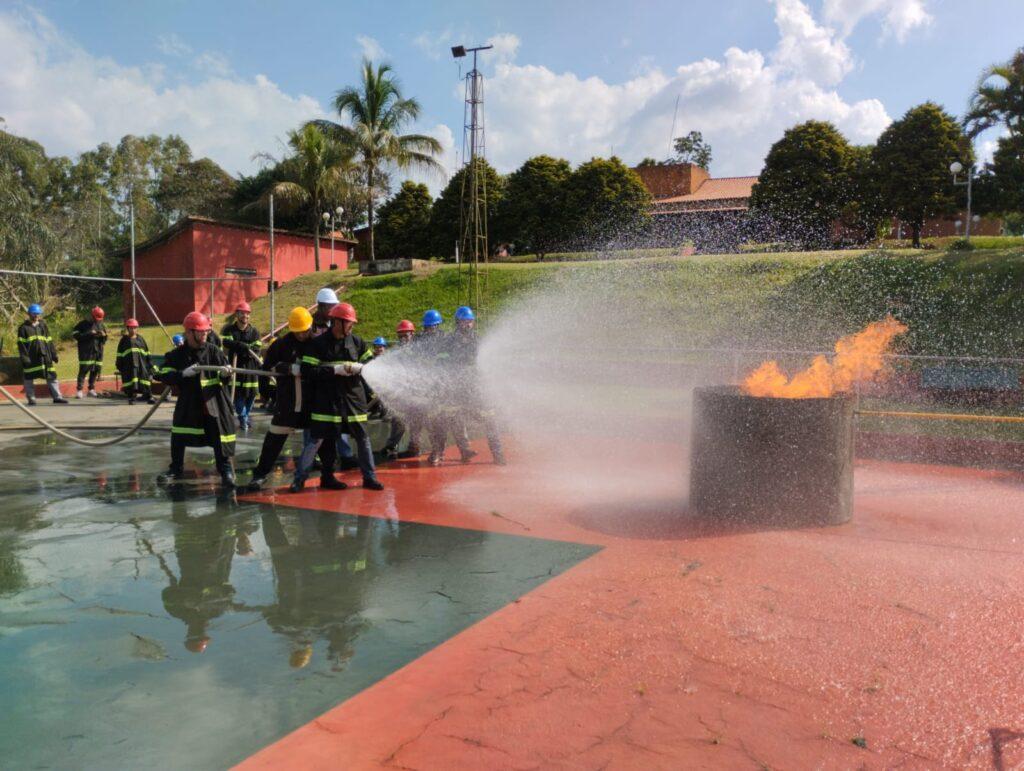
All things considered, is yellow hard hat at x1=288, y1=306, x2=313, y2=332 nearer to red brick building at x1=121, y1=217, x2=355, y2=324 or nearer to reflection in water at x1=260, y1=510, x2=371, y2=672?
reflection in water at x1=260, y1=510, x2=371, y2=672

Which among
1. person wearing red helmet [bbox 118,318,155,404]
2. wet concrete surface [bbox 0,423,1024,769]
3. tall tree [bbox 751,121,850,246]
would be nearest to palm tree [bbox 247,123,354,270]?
person wearing red helmet [bbox 118,318,155,404]

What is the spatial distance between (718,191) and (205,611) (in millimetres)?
43902

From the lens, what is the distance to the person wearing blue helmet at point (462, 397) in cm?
865

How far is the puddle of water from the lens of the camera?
304cm

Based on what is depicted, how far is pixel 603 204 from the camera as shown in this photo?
107 ft

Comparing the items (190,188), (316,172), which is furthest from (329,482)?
(190,188)

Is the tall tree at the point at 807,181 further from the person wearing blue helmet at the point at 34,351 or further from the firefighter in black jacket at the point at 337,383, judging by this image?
the firefighter in black jacket at the point at 337,383

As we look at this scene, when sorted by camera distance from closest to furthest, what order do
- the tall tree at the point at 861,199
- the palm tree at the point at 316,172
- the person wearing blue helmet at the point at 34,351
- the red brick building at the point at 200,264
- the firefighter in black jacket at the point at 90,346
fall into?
the person wearing blue helmet at the point at 34,351 → the firefighter in black jacket at the point at 90,346 → the red brick building at the point at 200,264 → the tall tree at the point at 861,199 → the palm tree at the point at 316,172

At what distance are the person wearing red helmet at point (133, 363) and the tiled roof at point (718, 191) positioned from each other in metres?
32.2

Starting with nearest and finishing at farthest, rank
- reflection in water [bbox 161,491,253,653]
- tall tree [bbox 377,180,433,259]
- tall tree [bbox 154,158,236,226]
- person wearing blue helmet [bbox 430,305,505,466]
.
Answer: reflection in water [bbox 161,491,253,653]
person wearing blue helmet [bbox 430,305,505,466]
tall tree [bbox 377,180,433,259]
tall tree [bbox 154,158,236,226]

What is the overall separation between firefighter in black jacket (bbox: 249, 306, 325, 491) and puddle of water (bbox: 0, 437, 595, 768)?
2.02 ft

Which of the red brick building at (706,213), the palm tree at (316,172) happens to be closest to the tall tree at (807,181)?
the red brick building at (706,213)

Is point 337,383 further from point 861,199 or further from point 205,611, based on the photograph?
point 861,199

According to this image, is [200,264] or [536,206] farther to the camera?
[536,206]
